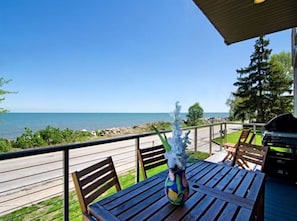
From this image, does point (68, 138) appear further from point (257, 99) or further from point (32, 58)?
point (257, 99)

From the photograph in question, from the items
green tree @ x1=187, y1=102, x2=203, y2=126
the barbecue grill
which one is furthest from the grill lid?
green tree @ x1=187, y1=102, x2=203, y2=126

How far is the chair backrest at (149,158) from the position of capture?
2080 mm

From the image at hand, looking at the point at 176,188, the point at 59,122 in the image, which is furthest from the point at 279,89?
the point at 59,122

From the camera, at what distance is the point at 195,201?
1.24m

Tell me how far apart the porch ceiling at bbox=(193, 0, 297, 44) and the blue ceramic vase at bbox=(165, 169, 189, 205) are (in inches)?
86.3

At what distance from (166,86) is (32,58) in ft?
64.0

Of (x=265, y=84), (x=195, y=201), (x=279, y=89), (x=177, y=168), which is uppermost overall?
(x=265, y=84)

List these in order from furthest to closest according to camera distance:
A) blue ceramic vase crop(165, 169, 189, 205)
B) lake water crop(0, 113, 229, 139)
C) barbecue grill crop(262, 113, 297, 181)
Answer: lake water crop(0, 113, 229, 139), barbecue grill crop(262, 113, 297, 181), blue ceramic vase crop(165, 169, 189, 205)

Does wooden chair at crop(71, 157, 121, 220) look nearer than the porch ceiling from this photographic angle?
Yes

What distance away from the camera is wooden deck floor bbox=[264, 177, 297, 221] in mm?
2385

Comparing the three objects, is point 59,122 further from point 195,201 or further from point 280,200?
point 195,201

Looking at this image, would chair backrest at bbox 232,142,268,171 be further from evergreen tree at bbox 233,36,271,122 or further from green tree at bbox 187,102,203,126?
green tree at bbox 187,102,203,126

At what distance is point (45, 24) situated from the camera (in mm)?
17188

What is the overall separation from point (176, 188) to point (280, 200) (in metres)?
2.44
